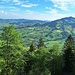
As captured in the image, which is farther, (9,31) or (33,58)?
(33,58)

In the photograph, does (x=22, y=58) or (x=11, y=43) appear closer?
(x=11, y=43)

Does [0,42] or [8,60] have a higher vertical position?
[0,42]

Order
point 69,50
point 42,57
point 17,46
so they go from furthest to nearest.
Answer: point 69,50
point 42,57
point 17,46

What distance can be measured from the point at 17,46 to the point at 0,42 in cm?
586

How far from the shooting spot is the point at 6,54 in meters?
46.6

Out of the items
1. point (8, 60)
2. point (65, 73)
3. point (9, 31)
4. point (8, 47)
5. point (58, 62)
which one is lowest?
point (65, 73)

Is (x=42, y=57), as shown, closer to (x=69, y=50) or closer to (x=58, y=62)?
(x=58, y=62)

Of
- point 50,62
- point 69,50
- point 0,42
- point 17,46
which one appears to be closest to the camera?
point 17,46

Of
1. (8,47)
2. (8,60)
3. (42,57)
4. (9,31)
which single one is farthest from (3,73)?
(42,57)

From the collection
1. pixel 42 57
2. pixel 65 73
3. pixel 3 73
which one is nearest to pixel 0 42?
pixel 3 73

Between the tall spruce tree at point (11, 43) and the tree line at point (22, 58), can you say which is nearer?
the tall spruce tree at point (11, 43)

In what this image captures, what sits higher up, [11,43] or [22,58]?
[11,43]

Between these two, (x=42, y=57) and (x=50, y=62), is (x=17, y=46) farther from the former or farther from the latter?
(x=50, y=62)

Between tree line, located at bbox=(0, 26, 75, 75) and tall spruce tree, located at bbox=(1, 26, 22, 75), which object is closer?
tall spruce tree, located at bbox=(1, 26, 22, 75)
